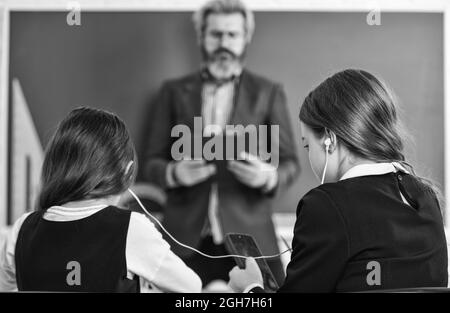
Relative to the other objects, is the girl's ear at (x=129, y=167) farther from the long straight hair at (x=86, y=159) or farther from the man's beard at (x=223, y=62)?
the man's beard at (x=223, y=62)

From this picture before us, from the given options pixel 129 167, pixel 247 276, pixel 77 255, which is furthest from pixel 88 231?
pixel 247 276

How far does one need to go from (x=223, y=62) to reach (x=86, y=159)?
59.8 inches

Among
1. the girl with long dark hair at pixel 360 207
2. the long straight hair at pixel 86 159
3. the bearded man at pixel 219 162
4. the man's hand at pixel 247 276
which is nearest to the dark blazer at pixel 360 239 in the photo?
the girl with long dark hair at pixel 360 207

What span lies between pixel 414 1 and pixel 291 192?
1.01 metres

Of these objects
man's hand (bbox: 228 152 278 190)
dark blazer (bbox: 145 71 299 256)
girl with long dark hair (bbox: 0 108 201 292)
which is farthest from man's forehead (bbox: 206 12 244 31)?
girl with long dark hair (bbox: 0 108 201 292)

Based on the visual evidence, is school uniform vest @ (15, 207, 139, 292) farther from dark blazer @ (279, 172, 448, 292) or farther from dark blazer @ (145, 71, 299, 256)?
dark blazer @ (145, 71, 299, 256)

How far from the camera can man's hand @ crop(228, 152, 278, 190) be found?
2330mm

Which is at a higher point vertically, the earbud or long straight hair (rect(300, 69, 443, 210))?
long straight hair (rect(300, 69, 443, 210))

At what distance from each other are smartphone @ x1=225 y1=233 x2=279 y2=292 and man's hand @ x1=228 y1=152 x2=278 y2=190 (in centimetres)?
123

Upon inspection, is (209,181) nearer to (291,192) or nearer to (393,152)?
(291,192)

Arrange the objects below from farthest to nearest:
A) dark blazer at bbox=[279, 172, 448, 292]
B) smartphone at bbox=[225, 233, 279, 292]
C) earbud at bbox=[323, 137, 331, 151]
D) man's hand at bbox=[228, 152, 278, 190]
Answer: man's hand at bbox=[228, 152, 278, 190] < smartphone at bbox=[225, 233, 279, 292] < earbud at bbox=[323, 137, 331, 151] < dark blazer at bbox=[279, 172, 448, 292]

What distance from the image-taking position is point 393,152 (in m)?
0.94

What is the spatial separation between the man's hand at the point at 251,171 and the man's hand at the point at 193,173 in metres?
0.10
